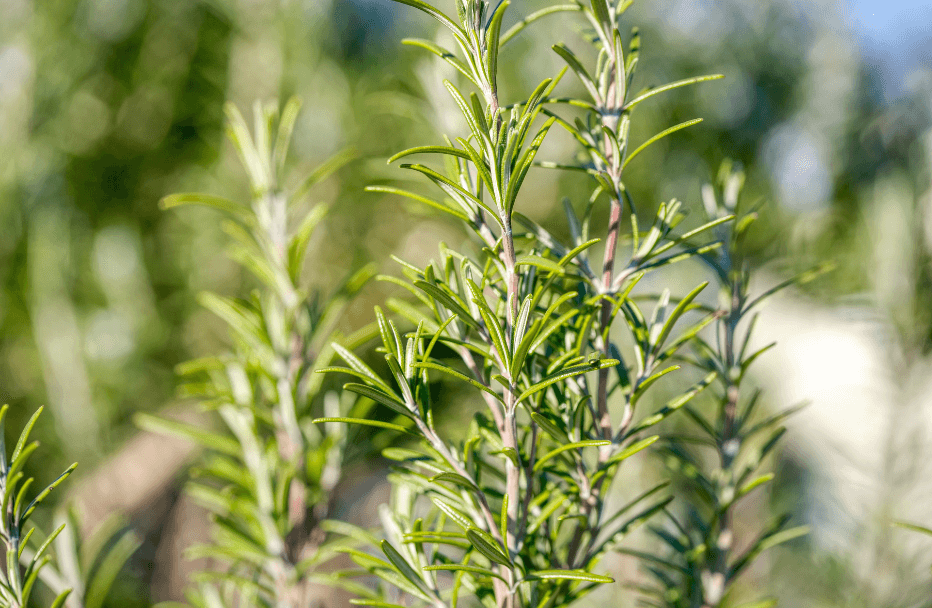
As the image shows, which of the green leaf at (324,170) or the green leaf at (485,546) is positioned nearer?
the green leaf at (485,546)

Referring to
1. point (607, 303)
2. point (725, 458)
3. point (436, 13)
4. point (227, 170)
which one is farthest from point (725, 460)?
point (227, 170)

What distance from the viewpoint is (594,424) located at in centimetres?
19

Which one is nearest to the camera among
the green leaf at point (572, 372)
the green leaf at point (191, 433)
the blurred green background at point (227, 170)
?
the green leaf at point (572, 372)

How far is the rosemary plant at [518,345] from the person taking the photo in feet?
0.52

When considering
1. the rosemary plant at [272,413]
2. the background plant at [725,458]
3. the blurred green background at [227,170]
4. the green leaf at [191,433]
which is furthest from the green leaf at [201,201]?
the blurred green background at [227,170]

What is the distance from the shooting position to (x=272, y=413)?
0.28m

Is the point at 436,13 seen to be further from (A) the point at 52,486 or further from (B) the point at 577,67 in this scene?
(A) the point at 52,486

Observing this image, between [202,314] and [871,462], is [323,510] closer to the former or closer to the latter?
[871,462]

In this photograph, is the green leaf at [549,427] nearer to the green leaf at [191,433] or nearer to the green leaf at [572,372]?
the green leaf at [572,372]

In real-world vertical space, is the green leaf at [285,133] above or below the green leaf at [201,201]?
above

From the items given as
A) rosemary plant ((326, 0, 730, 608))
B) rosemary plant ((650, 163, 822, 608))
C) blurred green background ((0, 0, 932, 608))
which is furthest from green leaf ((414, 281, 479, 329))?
blurred green background ((0, 0, 932, 608))

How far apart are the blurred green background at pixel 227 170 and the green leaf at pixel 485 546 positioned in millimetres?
500

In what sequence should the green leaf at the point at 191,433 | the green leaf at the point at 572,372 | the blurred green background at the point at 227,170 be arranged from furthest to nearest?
the blurred green background at the point at 227,170 < the green leaf at the point at 191,433 < the green leaf at the point at 572,372

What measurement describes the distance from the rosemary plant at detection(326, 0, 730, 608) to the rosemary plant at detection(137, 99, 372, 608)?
67 millimetres
